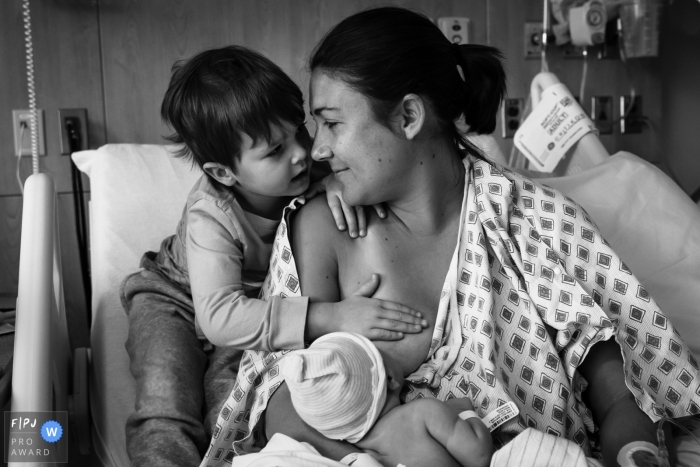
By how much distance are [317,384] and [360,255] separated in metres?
0.41

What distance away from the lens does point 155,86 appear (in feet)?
8.46

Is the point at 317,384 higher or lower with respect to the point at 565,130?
lower

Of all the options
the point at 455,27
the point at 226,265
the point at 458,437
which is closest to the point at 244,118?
the point at 226,265

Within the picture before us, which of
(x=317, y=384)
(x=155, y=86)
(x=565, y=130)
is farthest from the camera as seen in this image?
(x=155, y=86)

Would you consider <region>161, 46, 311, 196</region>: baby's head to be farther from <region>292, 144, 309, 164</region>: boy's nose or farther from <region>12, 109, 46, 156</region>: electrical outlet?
<region>12, 109, 46, 156</region>: electrical outlet

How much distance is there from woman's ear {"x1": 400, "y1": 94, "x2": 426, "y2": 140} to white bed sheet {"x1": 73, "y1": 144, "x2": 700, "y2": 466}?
2.47ft

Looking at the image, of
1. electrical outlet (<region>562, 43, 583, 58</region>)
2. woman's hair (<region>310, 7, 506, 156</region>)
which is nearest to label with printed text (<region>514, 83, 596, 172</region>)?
electrical outlet (<region>562, 43, 583, 58</region>)

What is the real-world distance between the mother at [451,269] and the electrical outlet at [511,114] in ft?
4.86

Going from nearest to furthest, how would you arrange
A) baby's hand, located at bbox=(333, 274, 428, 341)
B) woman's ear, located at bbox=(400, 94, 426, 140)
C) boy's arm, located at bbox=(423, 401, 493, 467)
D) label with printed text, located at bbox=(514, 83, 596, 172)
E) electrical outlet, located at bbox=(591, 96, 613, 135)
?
1. boy's arm, located at bbox=(423, 401, 493, 467)
2. baby's hand, located at bbox=(333, 274, 428, 341)
3. woman's ear, located at bbox=(400, 94, 426, 140)
4. label with printed text, located at bbox=(514, 83, 596, 172)
5. electrical outlet, located at bbox=(591, 96, 613, 135)

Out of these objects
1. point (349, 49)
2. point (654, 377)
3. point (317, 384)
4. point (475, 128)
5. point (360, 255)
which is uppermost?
point (349, 49)

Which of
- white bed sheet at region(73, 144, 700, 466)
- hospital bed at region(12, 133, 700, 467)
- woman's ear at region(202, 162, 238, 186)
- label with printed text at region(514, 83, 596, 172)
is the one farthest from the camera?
label with printed text at region(514, 83, 596, 172)

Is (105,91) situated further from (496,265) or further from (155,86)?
(496,265)

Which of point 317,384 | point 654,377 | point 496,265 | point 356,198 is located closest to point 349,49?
point 356,198

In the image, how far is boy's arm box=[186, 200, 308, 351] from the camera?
1.34 m
